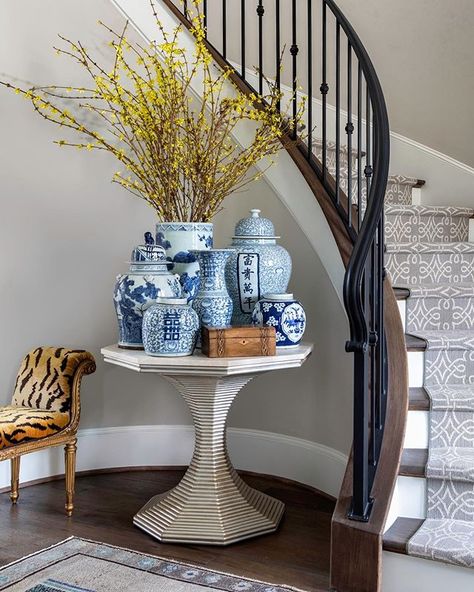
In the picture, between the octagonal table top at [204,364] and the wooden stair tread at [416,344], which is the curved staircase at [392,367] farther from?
the octagonal table top at [204,364]

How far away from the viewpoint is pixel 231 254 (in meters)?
2.79

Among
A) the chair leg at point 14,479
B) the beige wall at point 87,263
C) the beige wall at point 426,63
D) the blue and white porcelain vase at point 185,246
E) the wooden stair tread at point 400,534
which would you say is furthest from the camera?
the beige wall at point 426,63

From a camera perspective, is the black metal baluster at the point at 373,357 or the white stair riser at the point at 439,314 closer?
the black metal baluster at the point at 373,357

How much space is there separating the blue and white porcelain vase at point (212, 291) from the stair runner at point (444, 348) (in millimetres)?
782

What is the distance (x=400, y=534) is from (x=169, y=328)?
39.8 inches

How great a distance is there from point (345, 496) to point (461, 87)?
2.69 meters

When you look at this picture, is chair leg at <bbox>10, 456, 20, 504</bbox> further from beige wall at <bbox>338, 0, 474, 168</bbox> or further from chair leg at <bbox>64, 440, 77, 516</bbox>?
beige wall at <bbox>338, 0, 474, 168</bbox>

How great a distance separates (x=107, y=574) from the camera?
2355mm

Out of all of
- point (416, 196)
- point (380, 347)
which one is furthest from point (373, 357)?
point (416, 196)

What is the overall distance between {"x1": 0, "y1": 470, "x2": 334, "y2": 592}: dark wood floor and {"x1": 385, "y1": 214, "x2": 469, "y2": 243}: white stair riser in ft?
4.28

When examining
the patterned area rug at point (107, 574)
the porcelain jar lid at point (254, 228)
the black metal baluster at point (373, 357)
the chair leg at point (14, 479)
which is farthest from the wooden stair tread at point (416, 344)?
the chair leg at point (14, 479)

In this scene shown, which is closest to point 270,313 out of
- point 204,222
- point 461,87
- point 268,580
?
point 204,222

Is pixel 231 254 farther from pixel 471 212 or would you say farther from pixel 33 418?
pixel 471 212

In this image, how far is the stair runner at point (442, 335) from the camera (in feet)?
7.48
